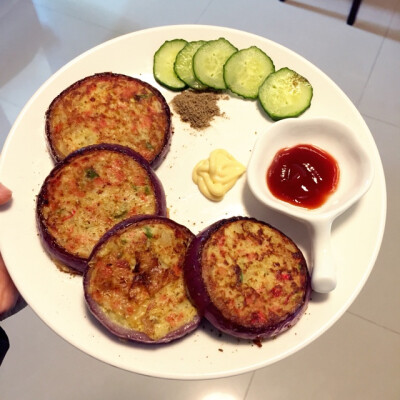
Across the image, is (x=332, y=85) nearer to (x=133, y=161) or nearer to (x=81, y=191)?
(x=133, y=161)

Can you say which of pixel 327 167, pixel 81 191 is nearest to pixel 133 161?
pixel 81 191

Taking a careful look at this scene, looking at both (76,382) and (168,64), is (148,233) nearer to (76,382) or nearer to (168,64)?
(168,64)

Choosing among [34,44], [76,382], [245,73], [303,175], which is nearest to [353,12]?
[245,73]

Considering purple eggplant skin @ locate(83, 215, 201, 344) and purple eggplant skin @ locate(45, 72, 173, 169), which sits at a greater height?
purple eggplant skin @ locate(45, 72, 173, 169)

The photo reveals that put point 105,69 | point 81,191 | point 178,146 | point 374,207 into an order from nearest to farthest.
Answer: point 81,191
point 374,207
point 178,146
point 105,69

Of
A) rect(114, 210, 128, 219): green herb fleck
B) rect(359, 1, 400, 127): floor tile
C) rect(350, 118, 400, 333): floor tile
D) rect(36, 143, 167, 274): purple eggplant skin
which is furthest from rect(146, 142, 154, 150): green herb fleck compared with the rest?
rect(359, 1, 400, 127): floor tile

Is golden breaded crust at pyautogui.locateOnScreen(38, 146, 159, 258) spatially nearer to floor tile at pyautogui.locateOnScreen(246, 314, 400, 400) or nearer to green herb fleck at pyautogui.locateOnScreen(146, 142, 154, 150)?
green herb fleck at pyautogui.locateOnScreen(146, 142, 154, 150)
